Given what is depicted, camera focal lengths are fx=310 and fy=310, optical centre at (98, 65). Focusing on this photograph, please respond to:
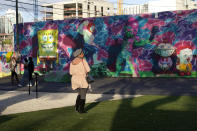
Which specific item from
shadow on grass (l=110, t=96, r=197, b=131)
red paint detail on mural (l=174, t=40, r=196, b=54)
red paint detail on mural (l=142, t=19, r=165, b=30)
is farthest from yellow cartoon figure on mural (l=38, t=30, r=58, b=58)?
shadow on grass (l=110, t=96, r=197, b=131)

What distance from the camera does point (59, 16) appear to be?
369 ft

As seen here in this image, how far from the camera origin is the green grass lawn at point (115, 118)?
22.7ft

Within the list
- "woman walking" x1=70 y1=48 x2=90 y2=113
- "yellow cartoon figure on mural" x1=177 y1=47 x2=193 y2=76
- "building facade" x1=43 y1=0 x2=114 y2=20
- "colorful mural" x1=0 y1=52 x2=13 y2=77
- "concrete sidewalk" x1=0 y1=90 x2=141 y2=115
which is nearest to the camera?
"woman walking" x1=70 y1=48 x2=90 y2=113

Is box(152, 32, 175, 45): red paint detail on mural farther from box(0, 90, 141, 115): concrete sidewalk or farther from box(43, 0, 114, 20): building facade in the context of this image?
box(43, 0, 114, 20): building facade

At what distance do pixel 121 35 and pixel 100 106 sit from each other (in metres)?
13.1

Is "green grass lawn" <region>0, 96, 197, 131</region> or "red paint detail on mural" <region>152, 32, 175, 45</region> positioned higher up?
"red paint detail on mural" <region>152, 32, 175, 45</region>

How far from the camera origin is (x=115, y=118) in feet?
25.9

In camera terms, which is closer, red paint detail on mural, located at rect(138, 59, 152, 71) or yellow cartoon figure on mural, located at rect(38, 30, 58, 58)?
red paint detail on mural, located at rect(138, 59, 152, 71)

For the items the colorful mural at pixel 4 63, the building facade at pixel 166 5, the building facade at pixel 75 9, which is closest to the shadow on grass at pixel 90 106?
the colorful mural at pixel 4 63

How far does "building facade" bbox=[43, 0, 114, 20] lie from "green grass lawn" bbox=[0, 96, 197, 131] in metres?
96.9

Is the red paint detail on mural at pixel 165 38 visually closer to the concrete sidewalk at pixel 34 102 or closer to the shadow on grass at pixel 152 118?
the concrete sidewalk at pixel 34 102

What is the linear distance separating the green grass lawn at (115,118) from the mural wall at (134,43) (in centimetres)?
1098

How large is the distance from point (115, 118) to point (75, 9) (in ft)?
335

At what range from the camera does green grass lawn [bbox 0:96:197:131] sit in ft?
22.7
